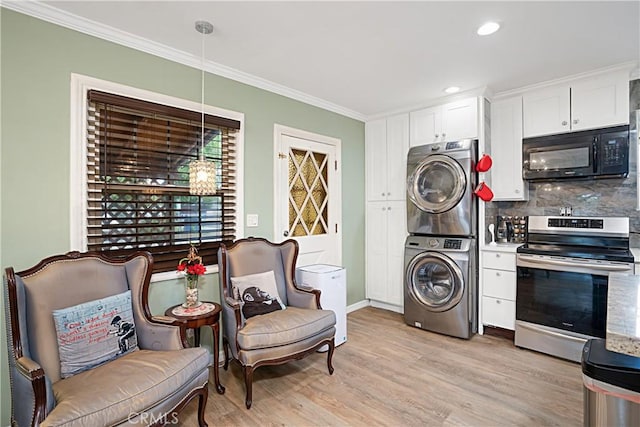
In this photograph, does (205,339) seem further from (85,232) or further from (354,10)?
(354,10)

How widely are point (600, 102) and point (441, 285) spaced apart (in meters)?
2.21

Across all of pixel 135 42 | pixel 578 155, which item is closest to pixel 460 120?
pixel 578 155

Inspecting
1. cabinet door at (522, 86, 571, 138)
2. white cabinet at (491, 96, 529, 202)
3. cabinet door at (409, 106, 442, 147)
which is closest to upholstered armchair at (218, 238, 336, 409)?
cabinet door at (409, 106, 442, 147)

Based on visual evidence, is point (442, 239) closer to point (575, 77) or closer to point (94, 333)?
point (575, 77)

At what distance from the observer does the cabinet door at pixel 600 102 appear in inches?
111

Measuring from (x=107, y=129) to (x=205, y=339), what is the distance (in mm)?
1810

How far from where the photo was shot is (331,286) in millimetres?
3109

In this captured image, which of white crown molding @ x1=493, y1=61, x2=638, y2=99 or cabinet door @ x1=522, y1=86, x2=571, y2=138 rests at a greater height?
white crown molding @ x1=493, y1=61, x2=638, y2=99

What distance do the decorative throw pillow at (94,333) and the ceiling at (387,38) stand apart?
1.80 m

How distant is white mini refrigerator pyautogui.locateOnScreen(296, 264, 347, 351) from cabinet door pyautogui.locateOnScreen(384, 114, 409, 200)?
139cm

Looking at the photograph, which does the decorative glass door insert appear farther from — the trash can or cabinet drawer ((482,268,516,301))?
the trash can

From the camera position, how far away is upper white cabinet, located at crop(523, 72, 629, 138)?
9.33 ft

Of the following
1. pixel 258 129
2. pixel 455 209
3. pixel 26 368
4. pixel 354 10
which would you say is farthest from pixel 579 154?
pixel 26 368

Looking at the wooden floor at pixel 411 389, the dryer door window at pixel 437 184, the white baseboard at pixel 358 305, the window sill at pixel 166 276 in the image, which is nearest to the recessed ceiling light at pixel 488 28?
the dryer door window at pixel 437 184
